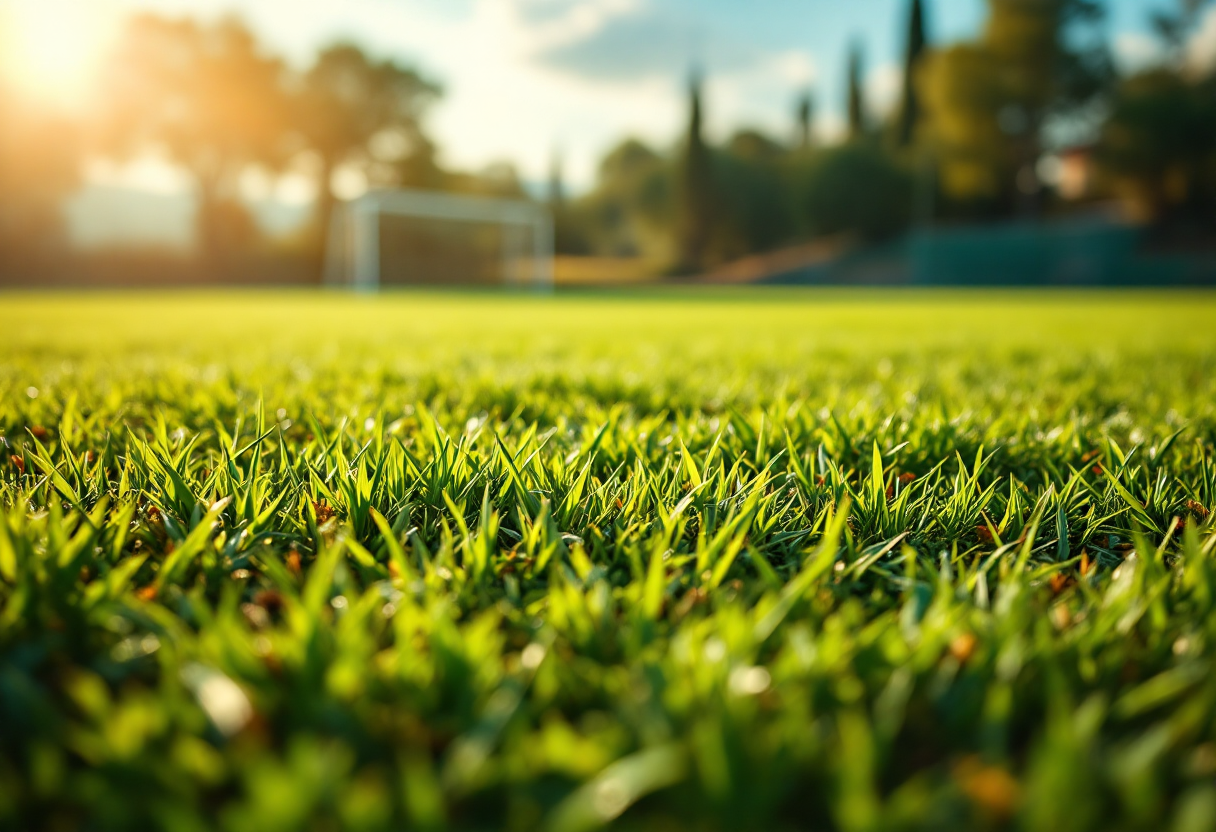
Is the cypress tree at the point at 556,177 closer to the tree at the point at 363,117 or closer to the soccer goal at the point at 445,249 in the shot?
the tree at the point at 363,117

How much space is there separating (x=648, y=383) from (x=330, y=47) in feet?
114

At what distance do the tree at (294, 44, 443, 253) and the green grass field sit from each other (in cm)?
3260

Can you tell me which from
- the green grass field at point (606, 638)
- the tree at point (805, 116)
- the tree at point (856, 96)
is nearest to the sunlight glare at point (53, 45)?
the green grass field at point (606, 638)

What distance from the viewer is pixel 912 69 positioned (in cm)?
4112

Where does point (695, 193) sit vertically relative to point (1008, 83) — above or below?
below

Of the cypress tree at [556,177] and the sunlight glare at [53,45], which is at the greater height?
the cypress tree at [556,177]

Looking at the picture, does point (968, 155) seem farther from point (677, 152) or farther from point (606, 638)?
point (606, 638)

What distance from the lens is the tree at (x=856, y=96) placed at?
151 feet

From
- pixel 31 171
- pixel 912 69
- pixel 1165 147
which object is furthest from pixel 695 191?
pixel 31 171

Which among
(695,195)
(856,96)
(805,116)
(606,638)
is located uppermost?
(805,116)

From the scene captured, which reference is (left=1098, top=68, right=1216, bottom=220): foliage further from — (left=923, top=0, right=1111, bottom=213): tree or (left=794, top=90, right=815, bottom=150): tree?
(left=794, top=90, right=815, bottom=150): tree

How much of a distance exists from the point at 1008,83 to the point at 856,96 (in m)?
12.6

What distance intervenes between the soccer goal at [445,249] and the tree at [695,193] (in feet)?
42.9

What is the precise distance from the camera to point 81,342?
4449 mm
